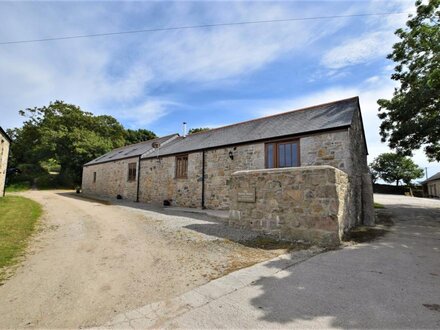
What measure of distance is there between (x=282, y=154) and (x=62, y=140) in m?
28.3

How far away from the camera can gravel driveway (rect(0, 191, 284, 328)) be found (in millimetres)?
2933

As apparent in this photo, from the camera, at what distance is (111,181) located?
851 inches

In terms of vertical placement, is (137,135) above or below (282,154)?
above

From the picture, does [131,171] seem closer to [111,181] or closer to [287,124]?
[111,181]

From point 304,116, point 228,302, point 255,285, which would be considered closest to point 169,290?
point 228,302

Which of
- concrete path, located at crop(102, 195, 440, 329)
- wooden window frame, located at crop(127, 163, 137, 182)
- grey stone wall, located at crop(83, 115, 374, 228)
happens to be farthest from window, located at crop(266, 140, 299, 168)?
wooden window frame, located at crop(127, 163, 137, 182)

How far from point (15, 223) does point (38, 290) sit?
599cm

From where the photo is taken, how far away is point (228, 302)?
3078 millimetres

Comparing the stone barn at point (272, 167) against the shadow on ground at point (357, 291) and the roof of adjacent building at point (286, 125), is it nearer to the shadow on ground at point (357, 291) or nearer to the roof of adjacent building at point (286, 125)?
the roof of adjacent building at point (286, 125)

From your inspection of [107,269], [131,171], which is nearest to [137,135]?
[131,171]

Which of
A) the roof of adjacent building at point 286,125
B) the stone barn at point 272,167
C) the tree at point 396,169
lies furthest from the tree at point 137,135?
the tree at point 396,169

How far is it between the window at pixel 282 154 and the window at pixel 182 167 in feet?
18.9

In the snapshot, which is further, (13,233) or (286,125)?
(286,125)

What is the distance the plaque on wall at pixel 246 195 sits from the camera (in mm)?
7297
